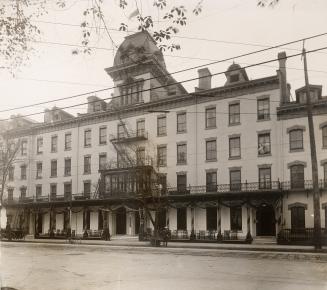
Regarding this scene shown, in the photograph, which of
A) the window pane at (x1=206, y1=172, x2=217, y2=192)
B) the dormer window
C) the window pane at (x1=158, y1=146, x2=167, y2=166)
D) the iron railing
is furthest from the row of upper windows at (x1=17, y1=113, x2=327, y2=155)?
the iron railing

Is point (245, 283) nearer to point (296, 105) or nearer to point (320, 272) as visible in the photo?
point (320, 272)

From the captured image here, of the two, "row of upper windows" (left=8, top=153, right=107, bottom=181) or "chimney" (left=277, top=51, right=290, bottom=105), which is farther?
"row of upper windows" (left=8, top=153, right=107, bottom=181)

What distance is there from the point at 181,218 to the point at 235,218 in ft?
16.0

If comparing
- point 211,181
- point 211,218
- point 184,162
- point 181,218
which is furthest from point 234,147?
point 181,218

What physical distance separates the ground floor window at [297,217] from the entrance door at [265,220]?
1718mm

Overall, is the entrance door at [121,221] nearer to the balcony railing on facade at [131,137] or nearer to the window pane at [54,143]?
the balcony railing on facade at [131,137]

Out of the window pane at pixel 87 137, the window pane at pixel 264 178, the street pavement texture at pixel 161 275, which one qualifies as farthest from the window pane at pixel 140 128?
the street pavement texture at pixel 161 275

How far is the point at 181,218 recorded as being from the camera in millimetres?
35344

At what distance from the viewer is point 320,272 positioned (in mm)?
12953

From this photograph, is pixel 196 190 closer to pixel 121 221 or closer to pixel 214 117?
pixel 214 117

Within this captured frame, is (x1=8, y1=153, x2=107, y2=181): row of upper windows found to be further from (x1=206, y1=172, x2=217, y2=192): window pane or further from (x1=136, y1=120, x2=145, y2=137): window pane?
(x1=206, y1=172, x2=217, y2=192): window pane

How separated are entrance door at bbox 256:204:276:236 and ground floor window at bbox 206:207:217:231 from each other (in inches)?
140

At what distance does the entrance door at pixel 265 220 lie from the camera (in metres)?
31.5

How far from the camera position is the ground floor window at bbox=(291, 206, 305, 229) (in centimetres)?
2977
